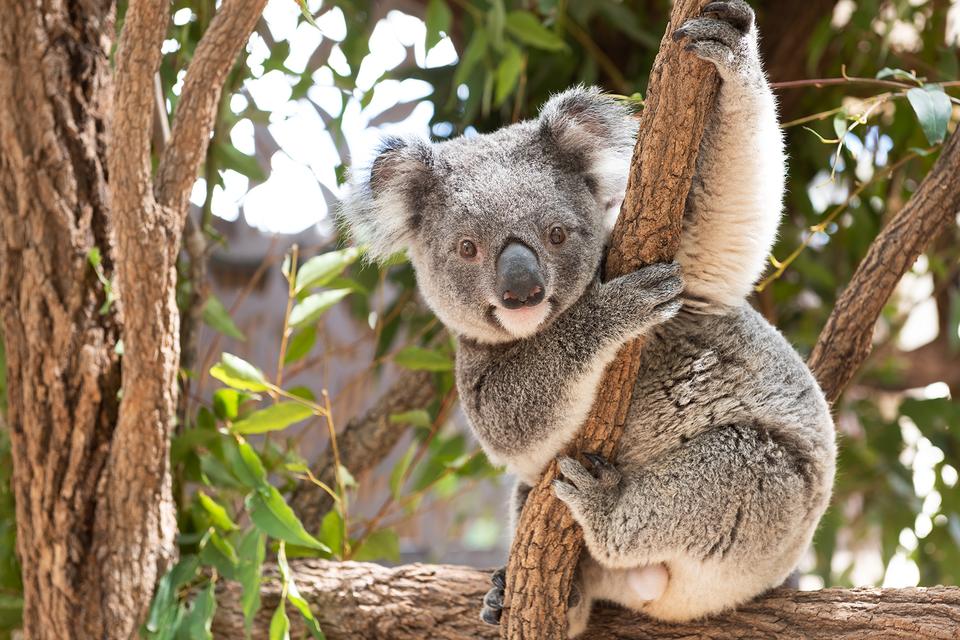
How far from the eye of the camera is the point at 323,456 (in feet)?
11.2

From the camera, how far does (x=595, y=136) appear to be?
2.19 meters

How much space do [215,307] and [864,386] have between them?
3383 millimetres

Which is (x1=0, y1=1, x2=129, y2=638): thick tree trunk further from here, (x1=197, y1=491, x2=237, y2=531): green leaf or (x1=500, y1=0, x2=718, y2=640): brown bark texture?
(x1=500, y1=0, x2=718, y2=640): brown bark texture

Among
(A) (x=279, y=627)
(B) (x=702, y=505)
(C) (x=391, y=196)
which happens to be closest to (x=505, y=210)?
(C) (x=391, y=196)

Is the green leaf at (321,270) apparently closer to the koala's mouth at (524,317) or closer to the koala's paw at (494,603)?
the koala's mouth at (524,317)

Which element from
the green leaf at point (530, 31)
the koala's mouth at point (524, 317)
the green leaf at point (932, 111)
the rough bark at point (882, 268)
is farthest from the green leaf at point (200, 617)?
the green leaf at point (932, 111)

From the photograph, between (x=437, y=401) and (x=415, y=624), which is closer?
(x=415, y=624)

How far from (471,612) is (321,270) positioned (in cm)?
103

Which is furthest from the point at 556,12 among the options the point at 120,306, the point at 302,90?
the point at 120,306

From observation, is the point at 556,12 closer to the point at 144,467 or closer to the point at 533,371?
the point at 533,371

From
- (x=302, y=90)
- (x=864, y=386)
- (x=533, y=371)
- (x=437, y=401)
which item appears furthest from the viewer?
(x=864, y=386)

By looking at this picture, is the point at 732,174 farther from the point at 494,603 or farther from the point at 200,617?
Answer: the point at 200,617

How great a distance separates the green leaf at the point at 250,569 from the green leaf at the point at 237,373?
1.26 ft

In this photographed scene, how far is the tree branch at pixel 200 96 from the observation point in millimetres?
2182
